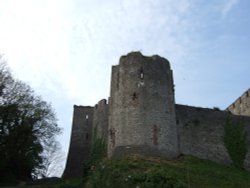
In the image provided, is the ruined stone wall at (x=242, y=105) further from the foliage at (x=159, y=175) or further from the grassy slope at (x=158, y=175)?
the foliage at (x=159, y=175)

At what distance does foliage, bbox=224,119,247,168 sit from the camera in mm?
27641

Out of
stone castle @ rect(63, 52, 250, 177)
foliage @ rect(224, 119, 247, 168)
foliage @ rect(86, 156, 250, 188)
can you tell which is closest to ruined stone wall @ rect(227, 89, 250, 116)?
stone castle @ rect(63, 52, 250, 177)

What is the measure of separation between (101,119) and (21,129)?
221 inches

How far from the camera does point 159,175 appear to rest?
19500 millimetres

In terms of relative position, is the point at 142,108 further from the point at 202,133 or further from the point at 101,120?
the point at 101,120

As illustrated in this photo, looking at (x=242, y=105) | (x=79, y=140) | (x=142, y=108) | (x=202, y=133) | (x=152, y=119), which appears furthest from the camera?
(x=242, y=105)

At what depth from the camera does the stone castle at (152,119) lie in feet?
77.7

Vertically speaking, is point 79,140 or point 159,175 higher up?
point 79,140

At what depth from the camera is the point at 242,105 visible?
34750 mm

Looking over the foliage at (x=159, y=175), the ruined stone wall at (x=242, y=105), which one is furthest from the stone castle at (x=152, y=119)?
the ruined stone wall at (x=242, y=105)

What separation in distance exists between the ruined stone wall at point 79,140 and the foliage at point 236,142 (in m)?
10.3

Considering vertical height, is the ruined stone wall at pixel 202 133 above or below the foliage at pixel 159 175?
above

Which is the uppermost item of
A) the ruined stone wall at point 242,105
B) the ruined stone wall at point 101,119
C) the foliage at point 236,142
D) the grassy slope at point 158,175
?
the ruined stone wall at point 242,105

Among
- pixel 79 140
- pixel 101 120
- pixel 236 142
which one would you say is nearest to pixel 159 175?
pixel 236 142
